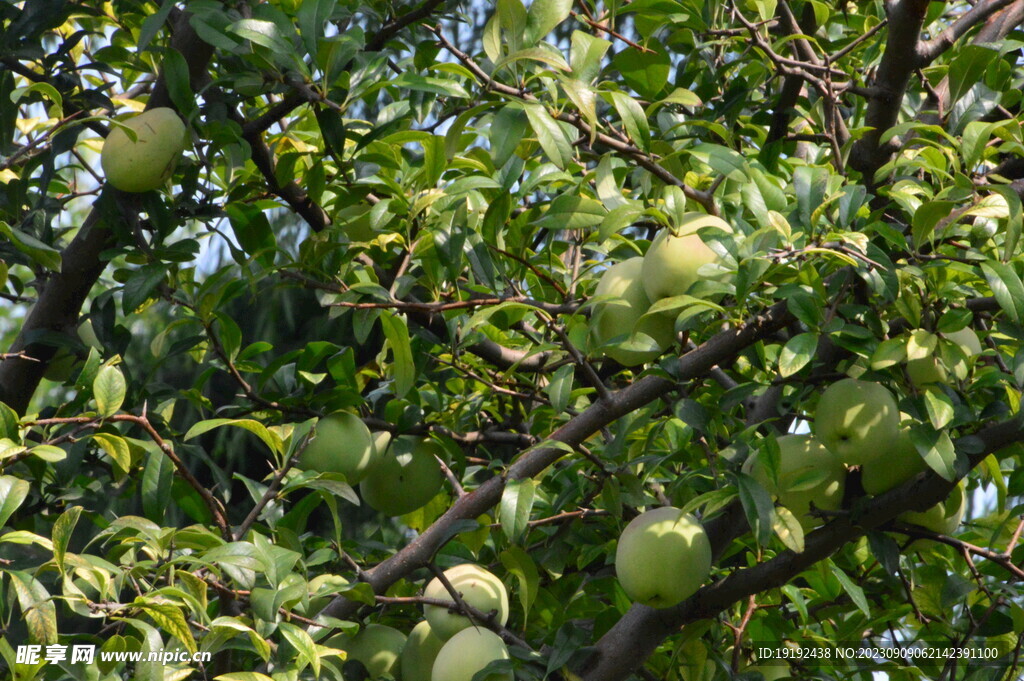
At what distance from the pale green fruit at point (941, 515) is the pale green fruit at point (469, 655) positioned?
571mm

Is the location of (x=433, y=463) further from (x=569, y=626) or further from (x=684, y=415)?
(x=684, y=415)

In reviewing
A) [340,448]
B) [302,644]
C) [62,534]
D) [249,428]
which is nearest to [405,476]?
[340,448]

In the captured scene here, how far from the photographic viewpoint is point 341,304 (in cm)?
125

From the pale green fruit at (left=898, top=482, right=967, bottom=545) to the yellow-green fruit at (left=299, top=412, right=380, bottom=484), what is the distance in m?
0.76

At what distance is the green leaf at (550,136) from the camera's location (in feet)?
3.37

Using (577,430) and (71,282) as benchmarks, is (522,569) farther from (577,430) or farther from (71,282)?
(71,282)

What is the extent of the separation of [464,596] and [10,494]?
61 cm

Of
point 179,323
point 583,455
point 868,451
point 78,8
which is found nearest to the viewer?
point 868,451

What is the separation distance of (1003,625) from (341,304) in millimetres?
1155

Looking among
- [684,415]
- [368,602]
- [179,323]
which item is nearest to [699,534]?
[684,415]

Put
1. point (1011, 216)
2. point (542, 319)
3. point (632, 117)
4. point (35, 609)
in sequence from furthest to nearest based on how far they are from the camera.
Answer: point (542, 319)
point (632, 117)
point (1011, 216)
point (35, 609)

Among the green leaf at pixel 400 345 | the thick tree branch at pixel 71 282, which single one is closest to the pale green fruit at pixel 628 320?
the green leaf at pixel 400 345

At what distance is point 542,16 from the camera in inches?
45.0

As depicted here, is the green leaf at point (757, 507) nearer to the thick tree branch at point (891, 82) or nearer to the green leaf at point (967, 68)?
the thick tree branch at point (891, 82)
